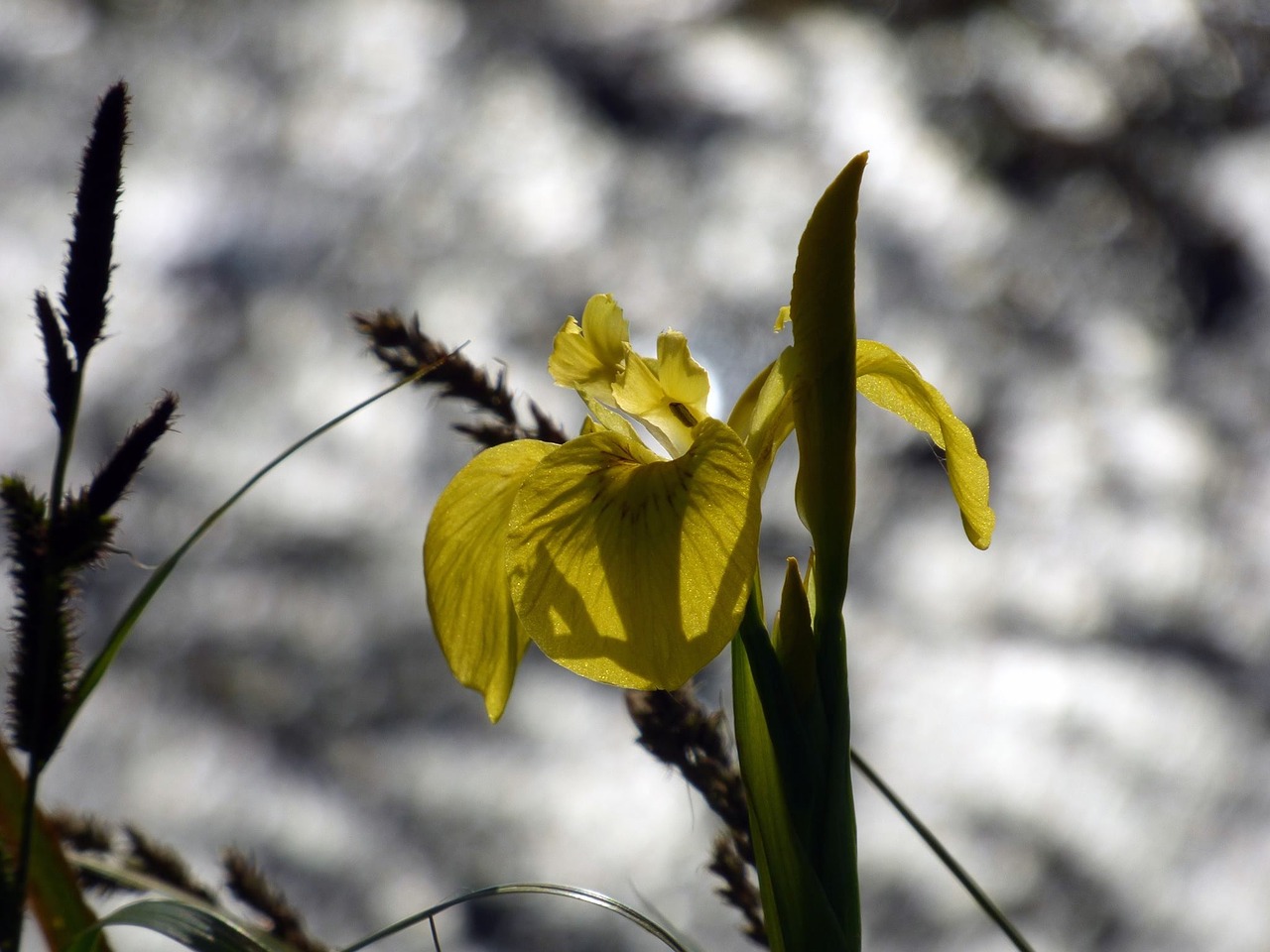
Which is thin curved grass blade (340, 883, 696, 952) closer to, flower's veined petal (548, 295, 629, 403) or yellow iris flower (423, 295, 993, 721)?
yellow iris flower (423, 295, 993, 721)

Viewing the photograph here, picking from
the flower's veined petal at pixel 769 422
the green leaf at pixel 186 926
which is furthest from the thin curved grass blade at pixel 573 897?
the flower's veined petal at pixel 769 422

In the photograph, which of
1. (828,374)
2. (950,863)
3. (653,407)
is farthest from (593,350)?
(950,863)

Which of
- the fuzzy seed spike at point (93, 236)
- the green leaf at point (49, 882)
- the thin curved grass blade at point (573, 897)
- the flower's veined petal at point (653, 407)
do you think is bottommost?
the green leaf at point (49, 882)

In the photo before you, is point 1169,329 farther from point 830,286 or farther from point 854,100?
point 830,286

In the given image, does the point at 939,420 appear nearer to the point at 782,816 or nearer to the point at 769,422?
the point at 769,422

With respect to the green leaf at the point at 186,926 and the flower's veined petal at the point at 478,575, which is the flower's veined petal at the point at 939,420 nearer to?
the flower's veined petal at the point at 478,575

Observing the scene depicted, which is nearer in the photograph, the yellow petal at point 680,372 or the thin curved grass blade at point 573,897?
the thin curved grass blade at point 573,897

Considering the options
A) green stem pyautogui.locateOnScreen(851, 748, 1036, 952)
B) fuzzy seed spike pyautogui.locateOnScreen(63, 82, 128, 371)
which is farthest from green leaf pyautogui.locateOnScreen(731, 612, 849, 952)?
fuzzy seed spike pyautogui.locateOnScreen(63, 82, 128, 371)
